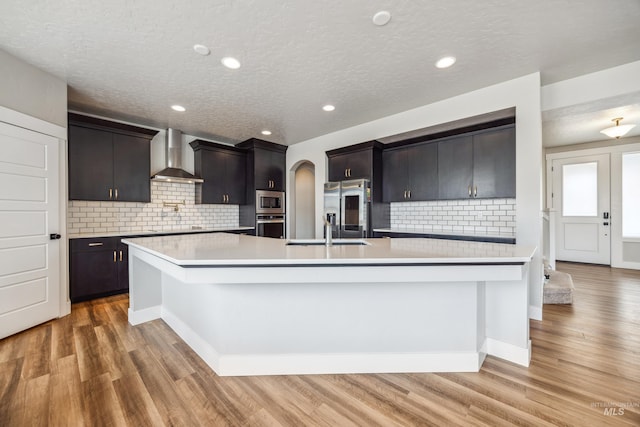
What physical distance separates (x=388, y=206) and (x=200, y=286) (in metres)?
3.40

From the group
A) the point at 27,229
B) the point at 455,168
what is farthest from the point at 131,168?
the point at 455,168

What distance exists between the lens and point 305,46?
2.43 meters

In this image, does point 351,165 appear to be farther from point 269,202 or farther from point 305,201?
point 305,201

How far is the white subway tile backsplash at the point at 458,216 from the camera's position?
3.48 metres

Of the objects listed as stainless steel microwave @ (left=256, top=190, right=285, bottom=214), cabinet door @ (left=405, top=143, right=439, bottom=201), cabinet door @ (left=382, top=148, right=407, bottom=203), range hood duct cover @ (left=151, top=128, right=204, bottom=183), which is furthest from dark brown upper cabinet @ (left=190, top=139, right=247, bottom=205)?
cabinet door @ (left=405, top=143, right=439, bottom=201)

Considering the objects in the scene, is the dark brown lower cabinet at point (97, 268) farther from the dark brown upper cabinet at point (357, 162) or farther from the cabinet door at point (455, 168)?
the cabinet door at point (455, 168)

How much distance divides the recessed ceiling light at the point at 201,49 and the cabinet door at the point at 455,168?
3.08 m

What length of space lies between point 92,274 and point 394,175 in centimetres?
456

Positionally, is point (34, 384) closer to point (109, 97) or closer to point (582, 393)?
point (109, 97)

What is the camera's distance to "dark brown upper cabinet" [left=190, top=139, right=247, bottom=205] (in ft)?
16.4

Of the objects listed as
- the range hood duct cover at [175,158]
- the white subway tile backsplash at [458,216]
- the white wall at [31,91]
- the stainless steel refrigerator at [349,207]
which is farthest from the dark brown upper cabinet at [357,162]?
the white wall at [31,91]

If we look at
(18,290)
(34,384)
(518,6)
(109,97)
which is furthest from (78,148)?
(518,6)

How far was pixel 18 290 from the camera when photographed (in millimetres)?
2619

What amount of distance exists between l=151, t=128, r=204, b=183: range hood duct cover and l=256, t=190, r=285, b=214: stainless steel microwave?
1232mm
